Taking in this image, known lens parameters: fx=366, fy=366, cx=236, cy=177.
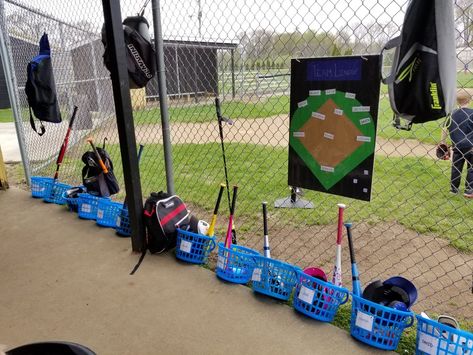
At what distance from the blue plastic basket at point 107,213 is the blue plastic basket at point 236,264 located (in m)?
1.34

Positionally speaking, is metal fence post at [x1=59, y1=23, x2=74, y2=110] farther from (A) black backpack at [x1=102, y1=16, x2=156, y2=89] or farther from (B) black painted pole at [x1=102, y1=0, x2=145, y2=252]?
(B) black painted pole at [x1=102, y1=0, x2=145, y2=252]

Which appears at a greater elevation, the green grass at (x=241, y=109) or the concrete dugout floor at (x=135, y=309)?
the green grass at (x=241, y=109)

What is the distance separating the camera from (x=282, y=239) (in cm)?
334

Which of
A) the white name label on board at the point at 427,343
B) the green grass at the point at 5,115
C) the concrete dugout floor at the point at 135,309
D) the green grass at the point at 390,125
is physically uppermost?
the green grass at the point at 390,125

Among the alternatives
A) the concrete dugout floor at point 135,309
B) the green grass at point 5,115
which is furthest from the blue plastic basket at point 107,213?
the green grass at point 5,115

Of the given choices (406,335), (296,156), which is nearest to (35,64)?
(296,156)

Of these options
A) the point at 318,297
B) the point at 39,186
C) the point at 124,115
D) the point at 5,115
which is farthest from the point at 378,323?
the point at 5,115

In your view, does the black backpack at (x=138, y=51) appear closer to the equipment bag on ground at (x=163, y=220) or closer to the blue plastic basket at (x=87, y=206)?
the equipment bag on ground at (x=163, y=220)

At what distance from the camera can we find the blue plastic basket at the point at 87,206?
11.7ft

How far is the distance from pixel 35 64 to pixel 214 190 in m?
2.37

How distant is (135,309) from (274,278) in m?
0.89

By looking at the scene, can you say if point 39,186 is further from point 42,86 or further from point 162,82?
point 162,82

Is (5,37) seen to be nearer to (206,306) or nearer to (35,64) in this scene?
(35,64)

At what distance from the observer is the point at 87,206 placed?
3611mm
